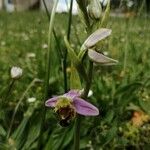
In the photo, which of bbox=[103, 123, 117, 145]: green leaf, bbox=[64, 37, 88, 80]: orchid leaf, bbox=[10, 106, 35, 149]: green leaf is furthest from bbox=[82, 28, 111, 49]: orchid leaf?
bbox=[103, 123, 117, 145]: green leaf

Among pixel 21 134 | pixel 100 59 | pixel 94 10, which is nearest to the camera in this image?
pixel 100 59

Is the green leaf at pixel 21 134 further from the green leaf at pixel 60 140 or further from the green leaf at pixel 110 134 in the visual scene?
the green leaf at pixel 110 134

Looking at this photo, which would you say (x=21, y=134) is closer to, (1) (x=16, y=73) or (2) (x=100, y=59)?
(1) (x=16, y=73)

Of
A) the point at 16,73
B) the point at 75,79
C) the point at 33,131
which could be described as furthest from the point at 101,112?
the point at 75,79

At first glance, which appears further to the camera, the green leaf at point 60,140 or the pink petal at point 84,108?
the green leaf at point 60,140

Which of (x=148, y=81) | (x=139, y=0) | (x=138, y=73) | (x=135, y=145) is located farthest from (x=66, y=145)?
(x=139, y=0)

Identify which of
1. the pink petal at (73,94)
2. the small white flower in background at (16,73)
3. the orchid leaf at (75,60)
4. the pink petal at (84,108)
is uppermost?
the orchid leaf at (75,60)

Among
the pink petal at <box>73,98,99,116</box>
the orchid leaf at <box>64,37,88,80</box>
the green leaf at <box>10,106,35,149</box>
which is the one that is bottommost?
the green leaf at <box>10,106,35,149</box>

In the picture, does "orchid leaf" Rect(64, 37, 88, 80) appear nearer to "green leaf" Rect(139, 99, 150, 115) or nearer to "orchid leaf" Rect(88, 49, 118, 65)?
"orchid leaf" Rect(88, 49, 118, 65)

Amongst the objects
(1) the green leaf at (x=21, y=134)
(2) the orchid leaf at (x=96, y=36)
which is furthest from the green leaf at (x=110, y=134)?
(2) the orchid leaf at (x=96, y=36)

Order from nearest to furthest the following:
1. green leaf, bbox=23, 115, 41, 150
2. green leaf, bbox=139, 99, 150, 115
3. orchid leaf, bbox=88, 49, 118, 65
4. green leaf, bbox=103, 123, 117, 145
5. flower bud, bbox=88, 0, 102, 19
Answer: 1. orchid leaf, bbox=88, 49, 118, 65
2. flower bud, bbox=88, 0, 102, 19
3. green leaf, bbox=23, 115, 41, 150
4. green leaf, bbox=103, 123, 117, 145
5. green leaf, bbox=139, 99, 150, 115
